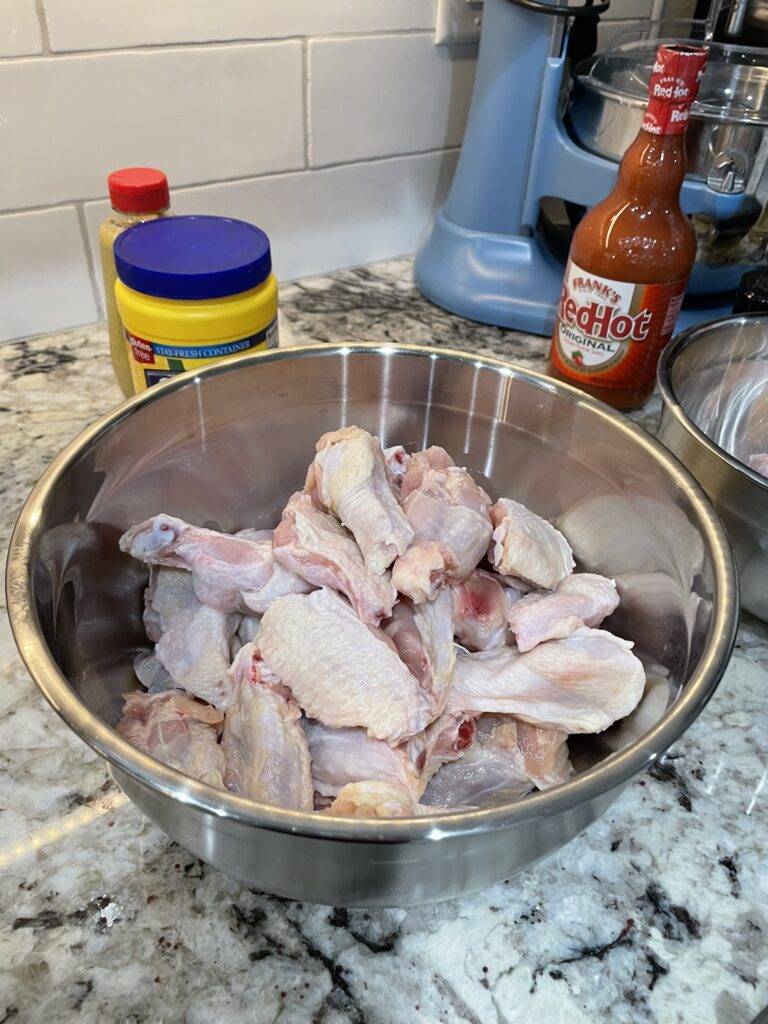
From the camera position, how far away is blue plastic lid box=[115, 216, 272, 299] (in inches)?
29.5

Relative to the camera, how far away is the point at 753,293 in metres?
0.95

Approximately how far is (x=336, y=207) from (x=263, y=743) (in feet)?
3.06

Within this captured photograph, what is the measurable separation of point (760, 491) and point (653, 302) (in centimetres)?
27

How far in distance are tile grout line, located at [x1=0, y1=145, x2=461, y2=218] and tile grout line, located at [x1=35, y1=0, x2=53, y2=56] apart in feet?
0.55

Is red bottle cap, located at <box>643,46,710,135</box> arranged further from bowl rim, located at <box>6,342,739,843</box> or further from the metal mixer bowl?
bowl rim, located at <box>6,342,739,843</box>

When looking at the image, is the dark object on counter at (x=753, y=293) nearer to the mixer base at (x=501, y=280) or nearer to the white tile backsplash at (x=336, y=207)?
the mixer base at (x=501, y=280)

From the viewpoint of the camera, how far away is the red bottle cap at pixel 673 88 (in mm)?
722

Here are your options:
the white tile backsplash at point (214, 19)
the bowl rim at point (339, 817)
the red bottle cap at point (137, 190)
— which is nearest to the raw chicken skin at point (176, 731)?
the bowl rim at point (339, 817)

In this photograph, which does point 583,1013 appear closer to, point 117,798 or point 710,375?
point 117,798

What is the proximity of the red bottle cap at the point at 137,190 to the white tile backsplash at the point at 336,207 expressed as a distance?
221mm

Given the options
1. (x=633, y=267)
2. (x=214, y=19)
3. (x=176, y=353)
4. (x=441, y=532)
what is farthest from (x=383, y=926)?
(x=214, y=19)

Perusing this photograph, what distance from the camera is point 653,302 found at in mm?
844

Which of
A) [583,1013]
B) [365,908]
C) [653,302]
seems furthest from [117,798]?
[653,302]

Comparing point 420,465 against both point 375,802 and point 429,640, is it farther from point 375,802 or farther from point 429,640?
point 375,802
